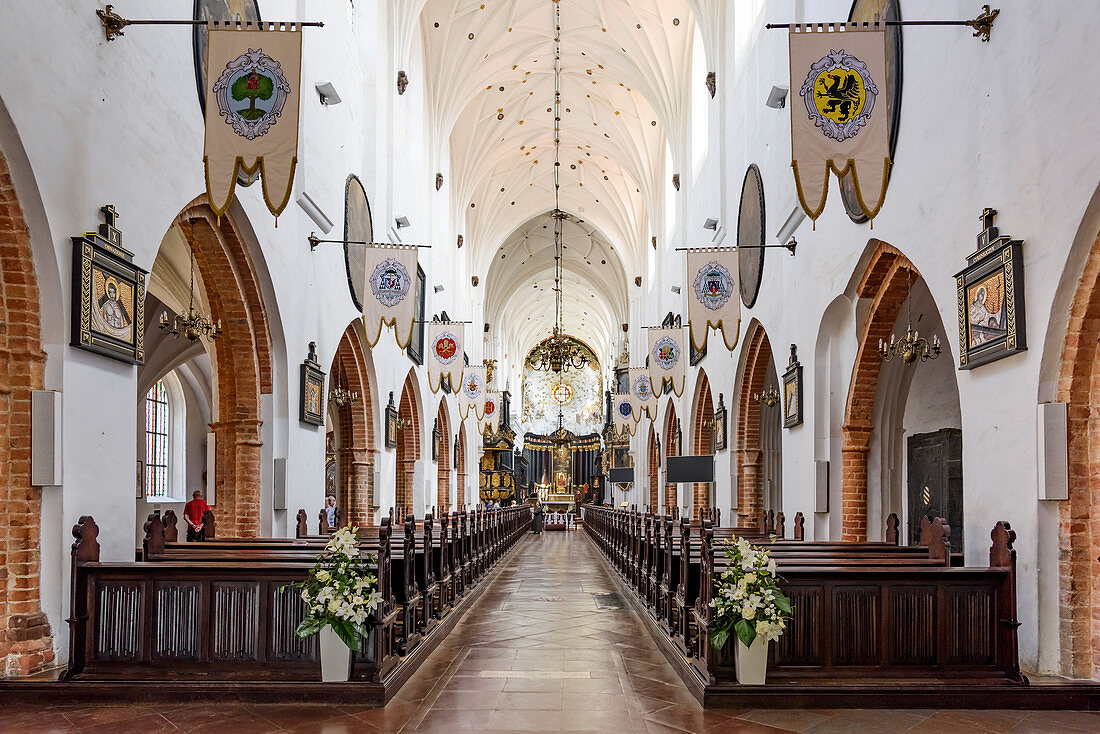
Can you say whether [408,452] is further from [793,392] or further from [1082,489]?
[1082,489]

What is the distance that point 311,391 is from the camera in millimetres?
13602

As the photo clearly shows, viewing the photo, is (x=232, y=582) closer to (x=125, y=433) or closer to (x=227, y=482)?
(x=125, y=433)

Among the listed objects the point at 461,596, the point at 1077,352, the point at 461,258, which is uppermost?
the point at 461,258

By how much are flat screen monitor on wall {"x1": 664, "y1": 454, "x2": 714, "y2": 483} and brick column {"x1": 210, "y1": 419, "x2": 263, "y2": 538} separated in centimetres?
951

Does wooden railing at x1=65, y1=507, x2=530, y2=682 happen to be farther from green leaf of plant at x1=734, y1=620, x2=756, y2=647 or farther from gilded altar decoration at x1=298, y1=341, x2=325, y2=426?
gilded altar decoration at x1=298, y1=341, x2=325, y2=426

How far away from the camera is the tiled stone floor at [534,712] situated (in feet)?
18.8

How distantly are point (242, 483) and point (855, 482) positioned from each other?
8.11 metres

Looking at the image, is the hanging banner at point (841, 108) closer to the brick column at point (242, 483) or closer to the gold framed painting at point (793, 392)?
the gold framed painting at point (793, 392)

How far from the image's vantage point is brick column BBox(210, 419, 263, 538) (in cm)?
1212

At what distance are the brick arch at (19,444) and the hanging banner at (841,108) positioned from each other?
6.28 m

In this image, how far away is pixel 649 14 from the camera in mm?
22781

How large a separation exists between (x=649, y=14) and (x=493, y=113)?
307 inches

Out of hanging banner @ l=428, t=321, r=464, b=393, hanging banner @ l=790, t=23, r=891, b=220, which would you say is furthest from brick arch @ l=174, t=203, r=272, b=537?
hanging banner @ l=428, t=321, r=464, b=393

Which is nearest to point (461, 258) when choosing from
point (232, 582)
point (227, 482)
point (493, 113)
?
point (493, 113)
